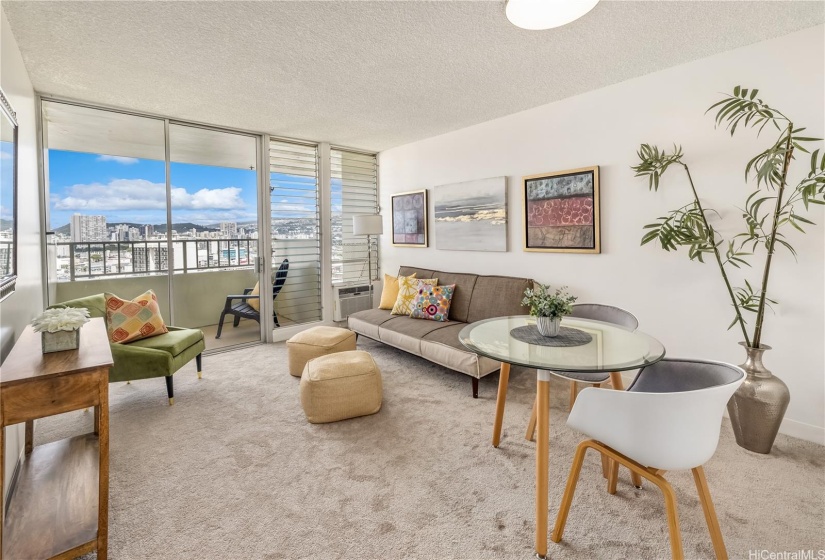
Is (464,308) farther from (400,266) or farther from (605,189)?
(605,189)

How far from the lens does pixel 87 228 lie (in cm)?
467

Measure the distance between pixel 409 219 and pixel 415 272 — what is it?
768 mm

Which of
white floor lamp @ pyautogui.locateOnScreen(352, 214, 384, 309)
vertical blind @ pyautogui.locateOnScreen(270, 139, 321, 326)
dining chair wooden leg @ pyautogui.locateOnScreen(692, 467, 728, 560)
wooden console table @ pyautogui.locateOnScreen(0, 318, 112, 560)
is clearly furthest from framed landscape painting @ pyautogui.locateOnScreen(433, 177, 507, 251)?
wooden console table @ pyautogui.locateOnScreen(0, 318, 112, 560)

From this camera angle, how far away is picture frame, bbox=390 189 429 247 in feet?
15.6

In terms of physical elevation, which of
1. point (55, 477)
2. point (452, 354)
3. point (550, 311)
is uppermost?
point (550, 311)

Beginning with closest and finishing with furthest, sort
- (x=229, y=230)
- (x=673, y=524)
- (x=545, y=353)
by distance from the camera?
(x=673, y=524) → (x=545, y=353) → (x=229, y=230)

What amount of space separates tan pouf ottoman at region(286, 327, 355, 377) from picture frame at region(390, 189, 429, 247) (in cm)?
174

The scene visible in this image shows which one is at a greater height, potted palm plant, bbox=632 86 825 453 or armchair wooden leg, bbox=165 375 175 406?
potted palm plant, bbox=632 86 825 453

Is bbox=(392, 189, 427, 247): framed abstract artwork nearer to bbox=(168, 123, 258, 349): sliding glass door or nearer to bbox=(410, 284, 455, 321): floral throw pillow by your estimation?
bbox=(410, 284, 455, 321): floral throw pillow

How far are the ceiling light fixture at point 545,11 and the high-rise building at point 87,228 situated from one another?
5.16 meters

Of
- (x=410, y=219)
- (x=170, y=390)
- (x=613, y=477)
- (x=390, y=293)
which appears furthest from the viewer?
(x=410, y=219)

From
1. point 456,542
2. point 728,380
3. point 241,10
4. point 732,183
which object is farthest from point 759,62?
point 456,542

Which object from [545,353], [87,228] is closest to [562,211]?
[545,353]

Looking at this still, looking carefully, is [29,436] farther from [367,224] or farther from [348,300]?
[367,224]
